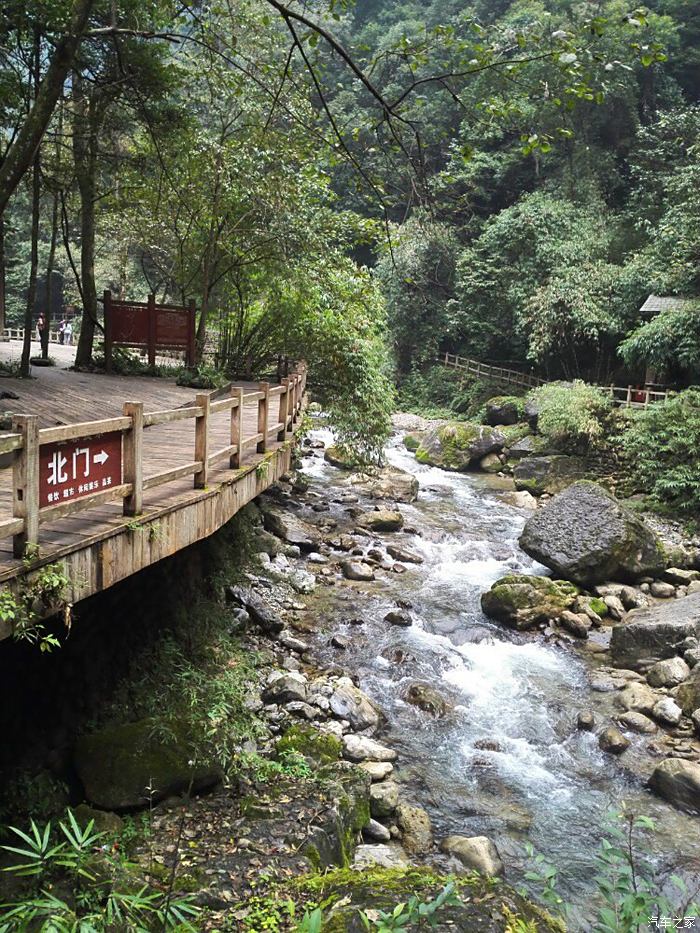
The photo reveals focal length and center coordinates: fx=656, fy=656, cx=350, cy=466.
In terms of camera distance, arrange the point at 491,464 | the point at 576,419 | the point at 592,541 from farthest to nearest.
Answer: the point at 491,464
the point at 576,419
the point at 592,541

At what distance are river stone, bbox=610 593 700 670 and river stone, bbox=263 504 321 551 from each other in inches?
260

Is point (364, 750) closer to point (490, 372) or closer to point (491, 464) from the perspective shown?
point (491, 464)

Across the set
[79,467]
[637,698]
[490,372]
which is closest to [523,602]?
[637,698]

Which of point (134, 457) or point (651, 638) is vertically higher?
point (134, 457)

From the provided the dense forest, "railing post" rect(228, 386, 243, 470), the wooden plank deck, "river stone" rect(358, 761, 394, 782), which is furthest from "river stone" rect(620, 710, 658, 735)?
the dense forest

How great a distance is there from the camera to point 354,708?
8664mm

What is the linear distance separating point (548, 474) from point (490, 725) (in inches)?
559

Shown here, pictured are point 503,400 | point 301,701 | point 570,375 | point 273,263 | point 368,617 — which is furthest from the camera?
point 570,375

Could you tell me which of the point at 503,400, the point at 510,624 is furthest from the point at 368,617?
the point at 503,400

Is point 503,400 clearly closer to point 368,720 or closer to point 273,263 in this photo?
point 273,263

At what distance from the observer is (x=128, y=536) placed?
4.85m

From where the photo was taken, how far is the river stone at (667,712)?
9117 mm

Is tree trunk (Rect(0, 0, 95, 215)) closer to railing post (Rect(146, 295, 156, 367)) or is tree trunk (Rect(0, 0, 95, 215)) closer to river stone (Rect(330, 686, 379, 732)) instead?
railing post (Rect(146, 295, 156, 367))

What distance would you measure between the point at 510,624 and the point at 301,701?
5.03 metres
